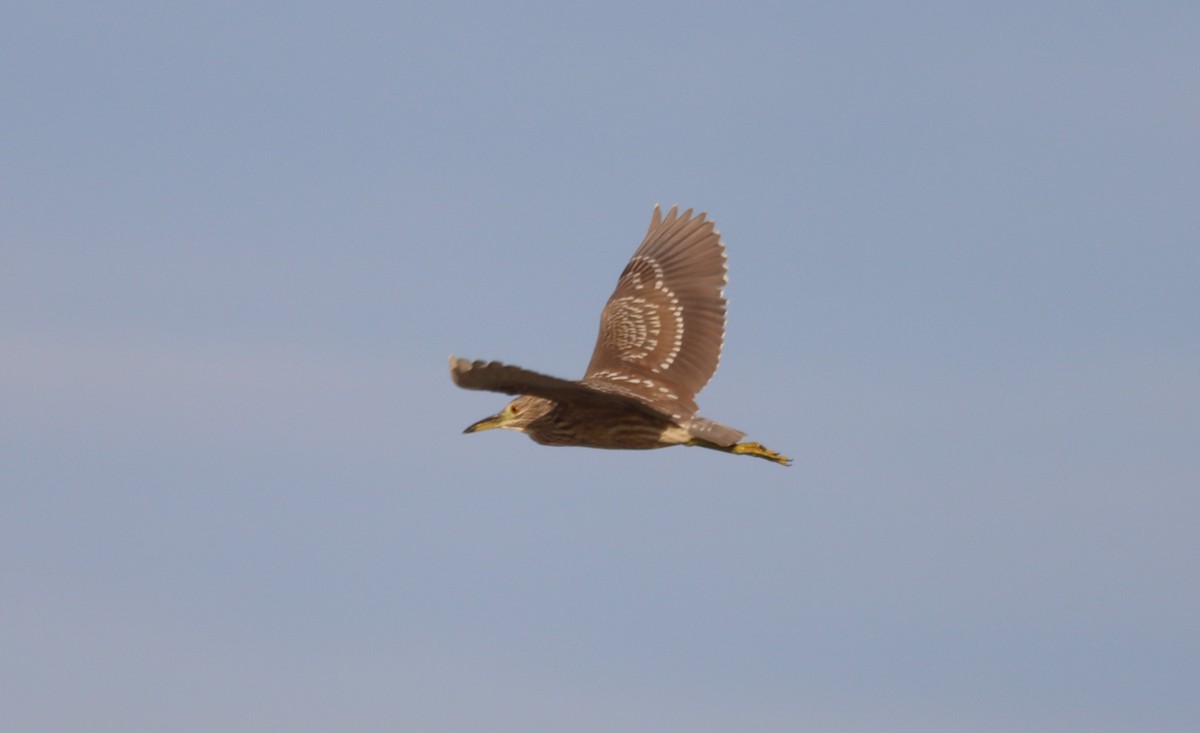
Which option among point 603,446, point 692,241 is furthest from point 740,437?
point 692,241

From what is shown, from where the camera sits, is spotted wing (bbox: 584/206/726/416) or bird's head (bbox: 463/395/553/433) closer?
bird's head (bbox: 463/395/553/433)

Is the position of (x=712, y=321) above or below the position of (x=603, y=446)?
above

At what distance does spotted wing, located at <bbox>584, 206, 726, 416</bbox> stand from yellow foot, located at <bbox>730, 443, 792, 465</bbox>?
Answer: 2.12 ft

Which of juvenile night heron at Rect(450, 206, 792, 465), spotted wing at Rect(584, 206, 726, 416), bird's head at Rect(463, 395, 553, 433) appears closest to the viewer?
juvenile night heron at Rect(450, 206, 792, 465)

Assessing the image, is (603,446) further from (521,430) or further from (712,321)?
(712,321)

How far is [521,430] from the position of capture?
18188 millimetres

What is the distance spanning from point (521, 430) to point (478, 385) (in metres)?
4.23

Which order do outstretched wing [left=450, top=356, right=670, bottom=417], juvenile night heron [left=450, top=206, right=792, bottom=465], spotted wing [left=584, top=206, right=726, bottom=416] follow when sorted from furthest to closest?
spotted wing [left=584, top=206, right=726, bottom=416] < juvenile night heron [left=450, top=206, right=792, bottom=465] < outstretched wing [left=450, top=356, right=670, bottom=417]

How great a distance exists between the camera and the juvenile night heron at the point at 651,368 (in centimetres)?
1675

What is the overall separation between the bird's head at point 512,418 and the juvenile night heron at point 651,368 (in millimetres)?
10

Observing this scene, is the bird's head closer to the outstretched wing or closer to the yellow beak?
the yellow beak

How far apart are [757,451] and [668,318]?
2.29 metres

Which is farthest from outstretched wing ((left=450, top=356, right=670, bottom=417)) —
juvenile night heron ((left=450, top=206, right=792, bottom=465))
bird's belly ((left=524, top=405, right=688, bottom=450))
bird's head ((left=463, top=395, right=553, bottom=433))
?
bird's head ((left=463, top=395, right=553, bottom=433))

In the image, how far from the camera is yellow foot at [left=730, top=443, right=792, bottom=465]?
18.8 m
